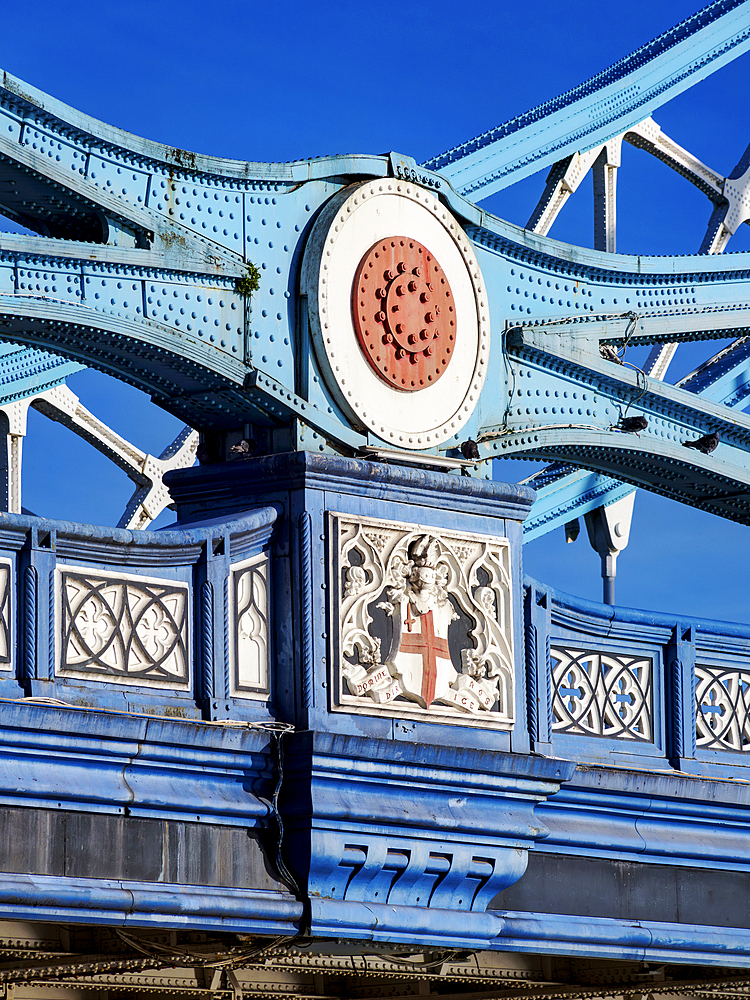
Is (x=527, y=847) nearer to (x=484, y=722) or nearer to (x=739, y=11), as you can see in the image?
(x=484, y=722)

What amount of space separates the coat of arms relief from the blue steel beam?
4.36m

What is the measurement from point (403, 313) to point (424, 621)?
5.86 feet

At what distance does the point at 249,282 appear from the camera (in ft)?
33.2

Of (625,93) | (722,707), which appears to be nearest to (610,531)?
(625,93)

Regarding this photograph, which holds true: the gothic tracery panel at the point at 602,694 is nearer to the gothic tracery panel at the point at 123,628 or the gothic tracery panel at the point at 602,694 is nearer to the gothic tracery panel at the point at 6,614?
the gothic tracery panel at the point at 123,628

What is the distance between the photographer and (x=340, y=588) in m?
9.86

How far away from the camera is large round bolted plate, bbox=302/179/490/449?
34.0ft

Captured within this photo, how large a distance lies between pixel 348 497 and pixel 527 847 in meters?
2.24

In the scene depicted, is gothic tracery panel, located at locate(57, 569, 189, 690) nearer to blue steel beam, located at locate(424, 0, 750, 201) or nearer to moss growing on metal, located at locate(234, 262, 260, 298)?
moss growing on metal, located at locate(234, 262, 260, 298)

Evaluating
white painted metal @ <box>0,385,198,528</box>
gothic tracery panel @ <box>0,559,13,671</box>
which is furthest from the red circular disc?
white painted metal @ <box>0,385,198,528</box>

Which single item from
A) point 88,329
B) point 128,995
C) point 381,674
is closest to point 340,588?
point 381,674

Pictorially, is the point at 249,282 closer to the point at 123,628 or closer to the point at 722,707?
the point at 123,628

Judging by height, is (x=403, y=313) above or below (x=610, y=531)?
above

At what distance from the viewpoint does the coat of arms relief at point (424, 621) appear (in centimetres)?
989
